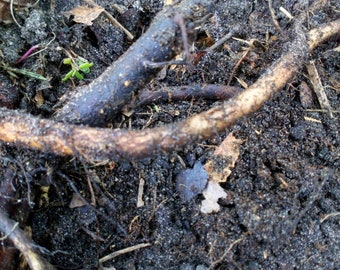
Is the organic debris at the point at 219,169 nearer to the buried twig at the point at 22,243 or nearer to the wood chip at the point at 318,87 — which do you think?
the wood chip at the point at 318,87

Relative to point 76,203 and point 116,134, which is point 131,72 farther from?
point 76,203

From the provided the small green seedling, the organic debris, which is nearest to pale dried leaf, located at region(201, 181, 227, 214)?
the organic debris

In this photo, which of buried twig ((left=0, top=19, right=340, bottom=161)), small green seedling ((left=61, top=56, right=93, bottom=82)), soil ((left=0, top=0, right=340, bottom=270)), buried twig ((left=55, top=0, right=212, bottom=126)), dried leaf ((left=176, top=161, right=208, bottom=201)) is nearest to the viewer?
buried twig ((left=0, top=19, right=340, bottom=161))

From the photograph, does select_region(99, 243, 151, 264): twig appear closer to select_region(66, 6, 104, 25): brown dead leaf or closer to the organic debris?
the organic debris

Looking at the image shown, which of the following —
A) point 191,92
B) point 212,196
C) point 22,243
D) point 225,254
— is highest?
point 191,92

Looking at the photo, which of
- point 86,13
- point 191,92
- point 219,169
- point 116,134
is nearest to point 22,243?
point 116,134

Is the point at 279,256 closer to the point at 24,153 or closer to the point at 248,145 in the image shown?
the point at 248,145

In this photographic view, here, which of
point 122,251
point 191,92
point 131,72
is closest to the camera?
point 131,72

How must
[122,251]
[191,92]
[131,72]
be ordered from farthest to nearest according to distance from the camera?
[191,92] → [122,251] → [131,72]
